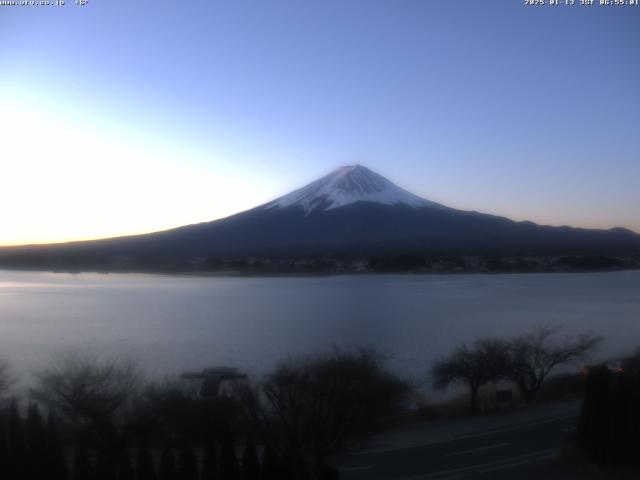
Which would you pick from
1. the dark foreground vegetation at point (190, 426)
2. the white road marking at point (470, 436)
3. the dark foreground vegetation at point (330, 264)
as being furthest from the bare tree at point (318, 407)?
the dark foreground vegetation at point (330, 264)

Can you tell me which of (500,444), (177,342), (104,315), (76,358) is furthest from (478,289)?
(500,444)

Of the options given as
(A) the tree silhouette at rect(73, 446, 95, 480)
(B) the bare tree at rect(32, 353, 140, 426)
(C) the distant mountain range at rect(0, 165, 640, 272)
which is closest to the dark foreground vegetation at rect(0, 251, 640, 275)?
(C) the distant mountain range at rect(0, 165, 640, 272)

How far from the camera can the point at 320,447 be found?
3.94 m

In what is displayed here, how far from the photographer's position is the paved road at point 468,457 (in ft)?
12.9

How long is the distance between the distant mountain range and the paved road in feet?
80.8

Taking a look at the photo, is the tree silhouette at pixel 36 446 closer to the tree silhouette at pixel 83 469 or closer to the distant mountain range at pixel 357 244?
the tree silhouette at pixel 83 469

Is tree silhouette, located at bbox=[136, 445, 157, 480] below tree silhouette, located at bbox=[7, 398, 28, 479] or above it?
below

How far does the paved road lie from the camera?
12.9 feet

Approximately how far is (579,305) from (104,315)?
10.9 metres

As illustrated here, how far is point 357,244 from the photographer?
35.5m

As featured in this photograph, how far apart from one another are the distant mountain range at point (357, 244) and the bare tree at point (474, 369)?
74.2ft

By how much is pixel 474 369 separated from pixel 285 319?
268 inches

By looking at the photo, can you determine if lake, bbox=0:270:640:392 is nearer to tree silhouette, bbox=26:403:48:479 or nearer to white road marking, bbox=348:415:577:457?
white road marking, bbox=348:415:577:457

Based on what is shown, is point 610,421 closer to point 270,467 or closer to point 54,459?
point 270,467
